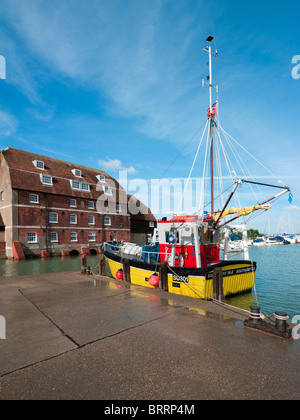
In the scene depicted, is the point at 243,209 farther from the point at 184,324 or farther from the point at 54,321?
the point at 54,321

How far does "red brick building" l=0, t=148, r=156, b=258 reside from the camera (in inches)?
1278

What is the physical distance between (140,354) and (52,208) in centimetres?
3468

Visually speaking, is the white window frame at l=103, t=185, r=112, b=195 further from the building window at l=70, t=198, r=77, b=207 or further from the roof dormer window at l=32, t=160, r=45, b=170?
the roof dormer window at l=32, t=160, r=45, b=170

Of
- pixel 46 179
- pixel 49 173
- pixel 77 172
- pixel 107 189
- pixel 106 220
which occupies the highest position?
pixel 77 172

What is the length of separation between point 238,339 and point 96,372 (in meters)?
3.52

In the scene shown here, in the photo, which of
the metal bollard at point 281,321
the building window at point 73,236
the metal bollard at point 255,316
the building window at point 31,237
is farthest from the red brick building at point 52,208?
the metal bollard at point 281,321

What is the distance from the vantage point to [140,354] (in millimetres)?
5062

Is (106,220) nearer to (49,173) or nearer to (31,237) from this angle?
(49,173)

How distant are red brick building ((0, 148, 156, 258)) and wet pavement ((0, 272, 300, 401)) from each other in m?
27.0

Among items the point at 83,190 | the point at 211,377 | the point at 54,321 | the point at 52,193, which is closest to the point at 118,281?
the point at 54,321

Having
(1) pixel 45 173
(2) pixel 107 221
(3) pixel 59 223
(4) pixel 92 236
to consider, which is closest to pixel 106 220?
(2) pixel 107 221

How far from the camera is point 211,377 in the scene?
421 cm

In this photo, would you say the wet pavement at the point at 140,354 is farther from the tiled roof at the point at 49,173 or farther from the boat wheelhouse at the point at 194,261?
the tiled roof at the point at 49,173

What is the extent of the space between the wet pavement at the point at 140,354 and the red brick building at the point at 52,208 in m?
27.0
